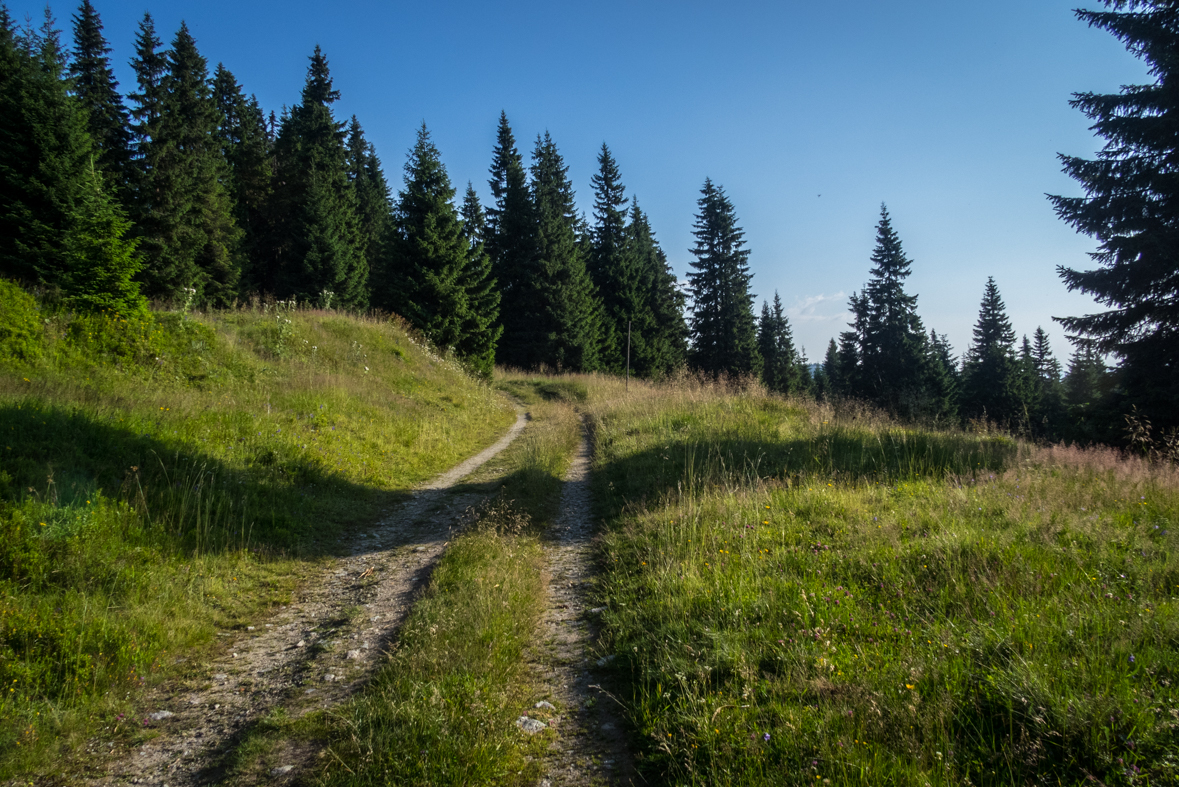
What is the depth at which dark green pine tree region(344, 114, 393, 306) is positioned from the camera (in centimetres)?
4072

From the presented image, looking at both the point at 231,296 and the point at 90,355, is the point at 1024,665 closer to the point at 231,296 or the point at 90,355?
the point at 90,355

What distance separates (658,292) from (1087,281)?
34007 millimetres

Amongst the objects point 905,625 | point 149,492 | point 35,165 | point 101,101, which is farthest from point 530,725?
point 101,101

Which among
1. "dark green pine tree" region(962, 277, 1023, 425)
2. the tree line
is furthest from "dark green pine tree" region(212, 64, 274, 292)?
"dark green pine tree" region(962, 277, 1023, 425)

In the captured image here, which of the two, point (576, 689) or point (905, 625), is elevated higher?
point (905, 625)

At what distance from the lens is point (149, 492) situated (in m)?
5.76

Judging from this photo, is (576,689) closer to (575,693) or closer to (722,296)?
(575,693)

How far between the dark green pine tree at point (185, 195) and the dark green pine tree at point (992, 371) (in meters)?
59.7

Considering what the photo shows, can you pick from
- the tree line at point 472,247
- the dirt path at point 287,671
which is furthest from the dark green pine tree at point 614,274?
the dirt path at point 287,671

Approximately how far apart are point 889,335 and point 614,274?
23536 millimetres

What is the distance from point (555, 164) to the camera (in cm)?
4294

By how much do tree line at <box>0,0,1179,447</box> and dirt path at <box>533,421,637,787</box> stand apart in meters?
11.1

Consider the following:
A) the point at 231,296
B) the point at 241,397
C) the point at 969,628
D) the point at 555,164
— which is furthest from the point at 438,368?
the point at 555,164

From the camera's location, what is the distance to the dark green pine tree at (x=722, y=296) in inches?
1697
